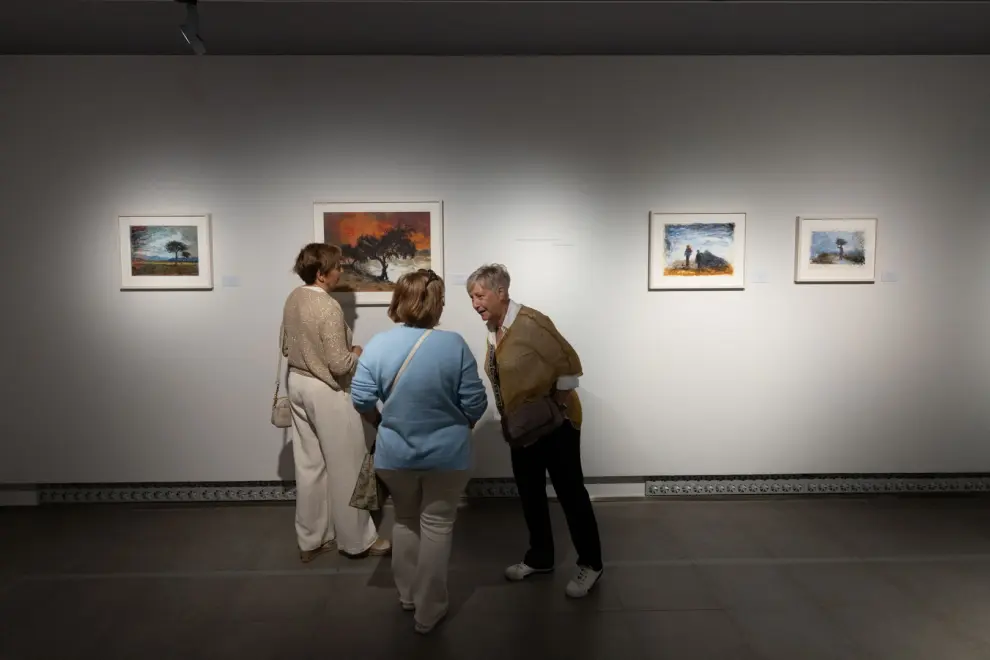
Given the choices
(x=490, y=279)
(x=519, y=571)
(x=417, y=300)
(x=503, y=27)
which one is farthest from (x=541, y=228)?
(x=519, y=571)

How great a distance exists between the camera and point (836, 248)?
194 inches

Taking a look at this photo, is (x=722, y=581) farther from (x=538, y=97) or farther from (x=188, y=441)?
(x=188, y=441)

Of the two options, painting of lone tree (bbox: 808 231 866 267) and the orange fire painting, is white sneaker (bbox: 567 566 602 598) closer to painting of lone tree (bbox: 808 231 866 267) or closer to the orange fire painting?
the orange fire painting

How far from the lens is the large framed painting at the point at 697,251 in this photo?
16.0 ft

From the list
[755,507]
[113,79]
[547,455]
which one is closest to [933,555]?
[755,507]

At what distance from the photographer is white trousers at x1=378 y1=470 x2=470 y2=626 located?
298 cm

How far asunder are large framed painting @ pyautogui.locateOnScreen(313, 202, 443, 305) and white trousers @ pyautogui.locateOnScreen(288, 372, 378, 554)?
3.72 ft

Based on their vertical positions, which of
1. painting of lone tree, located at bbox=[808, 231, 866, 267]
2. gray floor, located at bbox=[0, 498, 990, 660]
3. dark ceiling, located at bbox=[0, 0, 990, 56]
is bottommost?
gray floor, located at bbox=[0, 498, 990, 660]

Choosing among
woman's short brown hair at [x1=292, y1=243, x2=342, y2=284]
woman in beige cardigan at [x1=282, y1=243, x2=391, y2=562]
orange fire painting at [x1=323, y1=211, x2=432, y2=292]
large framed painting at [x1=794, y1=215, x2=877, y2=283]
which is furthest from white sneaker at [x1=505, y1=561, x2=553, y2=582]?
large framed painting at [x1=794, y1=215, x2=877, y2=283]

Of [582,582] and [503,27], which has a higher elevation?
[503,27]

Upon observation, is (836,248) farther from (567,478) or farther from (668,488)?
(567,478)

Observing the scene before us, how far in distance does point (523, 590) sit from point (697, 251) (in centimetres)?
292

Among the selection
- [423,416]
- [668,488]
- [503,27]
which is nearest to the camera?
[423,416]

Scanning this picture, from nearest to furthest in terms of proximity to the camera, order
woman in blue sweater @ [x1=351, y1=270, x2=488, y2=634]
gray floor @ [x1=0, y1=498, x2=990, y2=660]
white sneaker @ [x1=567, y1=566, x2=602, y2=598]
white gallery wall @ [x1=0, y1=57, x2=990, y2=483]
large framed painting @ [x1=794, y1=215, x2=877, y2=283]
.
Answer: woman in blue sweater @ [x1=351, y1=270, x2=488, y2=634] → gray floor @ [x1=0, y1=498, x2=990, y2=660] → white sneaker @ [x1=567, y1=566, x2=602, y2=598] → white gallery wall @ [x1=0, y1=57, x2=990, y2=483] → large framed painting @ [x1=794, y1=215, x2=877, y2=283]
